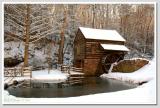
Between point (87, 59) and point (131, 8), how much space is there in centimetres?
58

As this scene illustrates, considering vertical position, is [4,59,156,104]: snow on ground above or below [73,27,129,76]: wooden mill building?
below

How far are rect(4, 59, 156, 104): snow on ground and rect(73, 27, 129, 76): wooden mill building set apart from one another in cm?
21

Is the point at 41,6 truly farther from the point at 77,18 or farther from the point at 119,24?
the point at 119,24

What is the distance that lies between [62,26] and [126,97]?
0.82m

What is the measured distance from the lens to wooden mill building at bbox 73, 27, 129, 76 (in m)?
3.25

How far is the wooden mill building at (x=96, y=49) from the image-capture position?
3.25 m

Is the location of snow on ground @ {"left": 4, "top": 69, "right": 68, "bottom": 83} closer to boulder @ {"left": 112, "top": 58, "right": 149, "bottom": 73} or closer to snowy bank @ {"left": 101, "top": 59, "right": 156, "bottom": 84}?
snowy bank @ {"left": 101, "top": 59, "right": 156, "bottom": 84}

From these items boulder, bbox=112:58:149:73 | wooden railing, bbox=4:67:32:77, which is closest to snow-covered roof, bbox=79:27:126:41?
boulder, bbox=112:58:149:73

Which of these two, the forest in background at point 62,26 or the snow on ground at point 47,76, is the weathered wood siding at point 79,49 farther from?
the snow on ground at point 47,76

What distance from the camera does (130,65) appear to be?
3.26 metres

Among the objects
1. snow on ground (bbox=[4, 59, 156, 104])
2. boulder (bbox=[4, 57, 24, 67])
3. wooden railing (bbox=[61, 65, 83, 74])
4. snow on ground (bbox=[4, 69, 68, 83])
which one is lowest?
snow on ground (bbox=[4, 59, 156, 104])

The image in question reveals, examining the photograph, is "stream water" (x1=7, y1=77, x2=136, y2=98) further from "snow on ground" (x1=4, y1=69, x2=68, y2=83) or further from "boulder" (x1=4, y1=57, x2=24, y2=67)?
"boulder" (x1=4, y1=57, x2=24, y2=67)

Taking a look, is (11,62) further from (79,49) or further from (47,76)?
(79,49)

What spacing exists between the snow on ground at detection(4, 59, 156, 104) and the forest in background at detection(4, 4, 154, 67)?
16 centimetres
